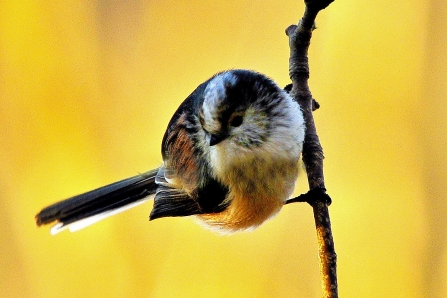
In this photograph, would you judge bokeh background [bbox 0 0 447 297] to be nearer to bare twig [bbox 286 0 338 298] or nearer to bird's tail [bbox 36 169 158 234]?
bird's tail [bbox 36 169 158 234]

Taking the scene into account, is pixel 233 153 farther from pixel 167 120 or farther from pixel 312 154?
pixel 167 120

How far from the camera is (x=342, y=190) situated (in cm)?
145

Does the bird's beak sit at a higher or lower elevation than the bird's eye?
lower

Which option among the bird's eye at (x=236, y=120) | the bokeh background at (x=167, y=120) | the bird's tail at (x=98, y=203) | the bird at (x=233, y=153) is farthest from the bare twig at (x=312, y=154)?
the bird's tail at (x=98, y=203)

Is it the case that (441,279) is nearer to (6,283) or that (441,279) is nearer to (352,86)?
(352,86)

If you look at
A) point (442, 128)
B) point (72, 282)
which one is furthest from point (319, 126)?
point (72, 282)

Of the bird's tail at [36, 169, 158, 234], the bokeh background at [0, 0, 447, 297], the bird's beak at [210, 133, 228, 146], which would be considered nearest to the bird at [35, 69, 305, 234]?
the bird's beak at [210, 133, 228, 146]

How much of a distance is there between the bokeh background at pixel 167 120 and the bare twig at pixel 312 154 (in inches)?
12.5

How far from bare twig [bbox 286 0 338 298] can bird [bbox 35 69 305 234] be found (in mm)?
28

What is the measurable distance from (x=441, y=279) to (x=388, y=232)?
19cm

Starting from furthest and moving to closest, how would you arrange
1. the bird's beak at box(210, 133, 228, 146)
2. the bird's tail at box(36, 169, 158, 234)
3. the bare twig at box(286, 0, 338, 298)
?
the bird's tail at box(36, 169, 158, 234), the bird's beak at box(210, 133, 228, 146), the bare twig at box(286, 0, 338, 298)

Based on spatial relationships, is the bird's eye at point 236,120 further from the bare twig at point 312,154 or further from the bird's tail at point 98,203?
the bird's tail at point 98,203

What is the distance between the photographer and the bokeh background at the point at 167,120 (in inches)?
54.9

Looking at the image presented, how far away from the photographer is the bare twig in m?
0.73
